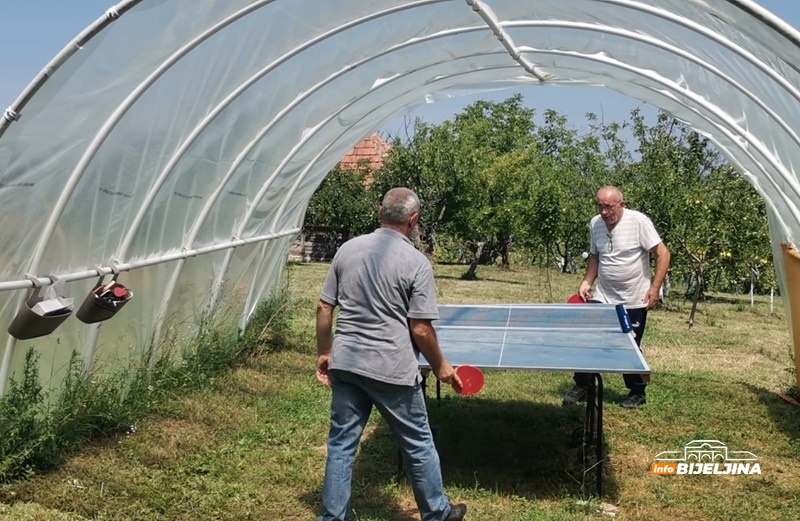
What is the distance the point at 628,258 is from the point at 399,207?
3390 millimetres

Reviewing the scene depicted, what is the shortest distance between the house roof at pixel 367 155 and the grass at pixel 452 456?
68.3 feet

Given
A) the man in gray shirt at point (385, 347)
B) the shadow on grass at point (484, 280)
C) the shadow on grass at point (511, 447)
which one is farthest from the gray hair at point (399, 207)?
the shadow on grass at point (484, 280)

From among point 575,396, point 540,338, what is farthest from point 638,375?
point 540,338

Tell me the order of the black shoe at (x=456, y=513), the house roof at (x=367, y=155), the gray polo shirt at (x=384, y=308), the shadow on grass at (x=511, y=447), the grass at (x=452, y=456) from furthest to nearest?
the house roof at (x=367, y=155) < the shadow on grass at (x=511, y=447) < the grass at (x=452, y=456) < the black shoe at (x=456, y=513) < the gray polo shirt at (x=384, y=308)

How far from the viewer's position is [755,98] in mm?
6320

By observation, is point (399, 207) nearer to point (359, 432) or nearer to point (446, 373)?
point (446, 373)

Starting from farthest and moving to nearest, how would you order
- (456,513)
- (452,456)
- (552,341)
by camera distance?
1. (452,456)
2. (552,341)
3. (456,513)

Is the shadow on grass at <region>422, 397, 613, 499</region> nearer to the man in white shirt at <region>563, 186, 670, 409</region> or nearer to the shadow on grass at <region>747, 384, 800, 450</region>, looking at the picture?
the man in white shirt at <region>563, 186, 670, 409</region>

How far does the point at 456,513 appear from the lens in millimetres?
4305

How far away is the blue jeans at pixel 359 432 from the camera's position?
4.05 metres

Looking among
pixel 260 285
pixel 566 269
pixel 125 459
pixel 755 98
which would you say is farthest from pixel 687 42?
pixel 566 269

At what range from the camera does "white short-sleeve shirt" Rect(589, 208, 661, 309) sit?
6.86 meters

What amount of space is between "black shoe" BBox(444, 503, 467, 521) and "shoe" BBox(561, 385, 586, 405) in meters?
3.21

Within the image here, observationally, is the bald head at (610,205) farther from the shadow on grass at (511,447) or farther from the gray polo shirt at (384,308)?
the gray polo shirt at (384,308)
